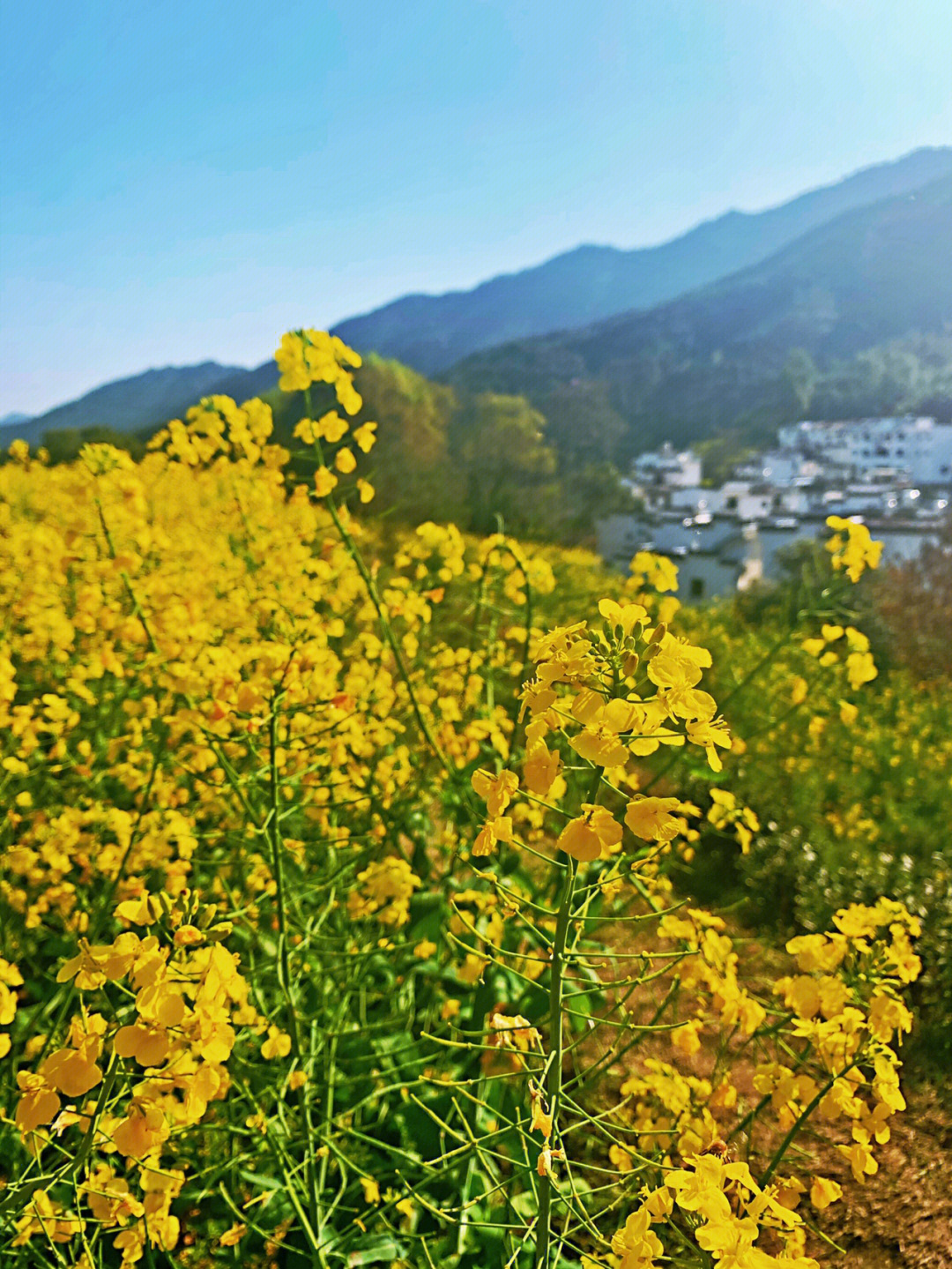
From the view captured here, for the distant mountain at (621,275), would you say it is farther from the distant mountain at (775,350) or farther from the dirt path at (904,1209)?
the dirt path at (904,1209)

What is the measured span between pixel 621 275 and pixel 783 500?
431 feet

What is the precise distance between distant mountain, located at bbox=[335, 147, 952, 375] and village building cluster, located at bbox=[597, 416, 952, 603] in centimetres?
6108

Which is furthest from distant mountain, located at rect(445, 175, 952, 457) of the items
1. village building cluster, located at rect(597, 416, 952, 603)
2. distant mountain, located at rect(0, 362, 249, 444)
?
distant mountain, located at rect(0, 362, 249, 444)

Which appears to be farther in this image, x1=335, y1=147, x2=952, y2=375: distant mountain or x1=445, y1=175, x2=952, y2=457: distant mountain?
x1=335, y1=147, x2=952, y2=375: distant mountain

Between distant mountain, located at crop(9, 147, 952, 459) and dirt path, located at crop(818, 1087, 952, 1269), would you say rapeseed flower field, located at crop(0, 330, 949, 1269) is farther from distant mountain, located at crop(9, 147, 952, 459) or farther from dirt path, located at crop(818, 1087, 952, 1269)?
distant mountain, located at crop(9, 147, 952, 459)

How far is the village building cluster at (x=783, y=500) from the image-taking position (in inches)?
658

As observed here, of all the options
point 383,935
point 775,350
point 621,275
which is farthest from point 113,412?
point 621,275

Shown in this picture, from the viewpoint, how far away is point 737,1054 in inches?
60.7

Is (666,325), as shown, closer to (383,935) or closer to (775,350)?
(775,350)

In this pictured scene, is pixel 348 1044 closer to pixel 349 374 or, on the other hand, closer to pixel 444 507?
pixel 349 374

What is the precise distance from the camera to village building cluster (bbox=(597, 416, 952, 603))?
16.7 meters

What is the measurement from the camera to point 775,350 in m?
57.1

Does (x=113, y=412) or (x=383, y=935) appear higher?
(x=113, y=412)

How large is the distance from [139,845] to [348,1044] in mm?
652
